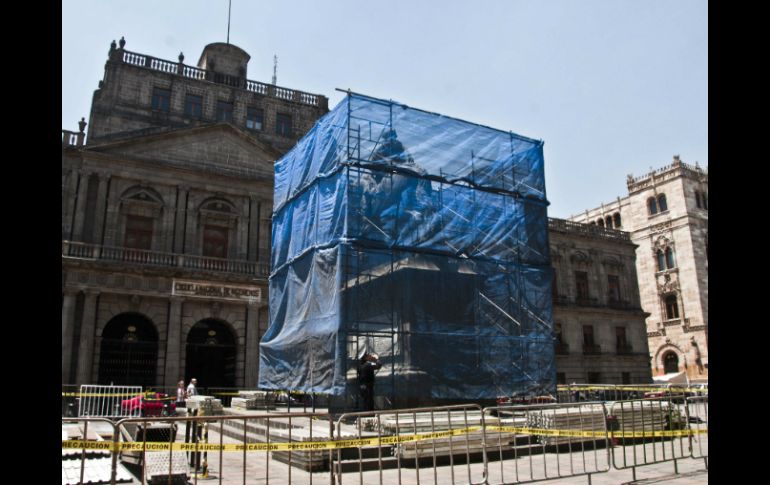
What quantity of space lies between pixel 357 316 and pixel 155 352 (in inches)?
560

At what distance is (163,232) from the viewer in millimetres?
25484

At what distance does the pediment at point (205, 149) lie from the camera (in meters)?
25.8

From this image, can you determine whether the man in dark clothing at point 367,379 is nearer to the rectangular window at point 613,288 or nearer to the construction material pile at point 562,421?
the construction material pile at point 562,421

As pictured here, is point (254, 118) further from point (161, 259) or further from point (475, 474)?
point (475, 474)

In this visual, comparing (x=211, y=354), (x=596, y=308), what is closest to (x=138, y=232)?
(x=211, y=354)

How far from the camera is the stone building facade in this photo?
122ft

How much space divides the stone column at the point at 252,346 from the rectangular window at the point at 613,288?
86.9 ft

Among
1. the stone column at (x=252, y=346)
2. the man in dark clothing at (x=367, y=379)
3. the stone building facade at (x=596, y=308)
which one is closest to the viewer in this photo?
the man in dark clothing at (x=367, y=379)

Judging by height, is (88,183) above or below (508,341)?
above

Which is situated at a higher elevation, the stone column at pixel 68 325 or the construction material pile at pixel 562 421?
the stone column at pixel 68 325

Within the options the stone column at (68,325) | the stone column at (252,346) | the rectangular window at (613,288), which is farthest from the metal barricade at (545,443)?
the rectangular window at (613,288)
